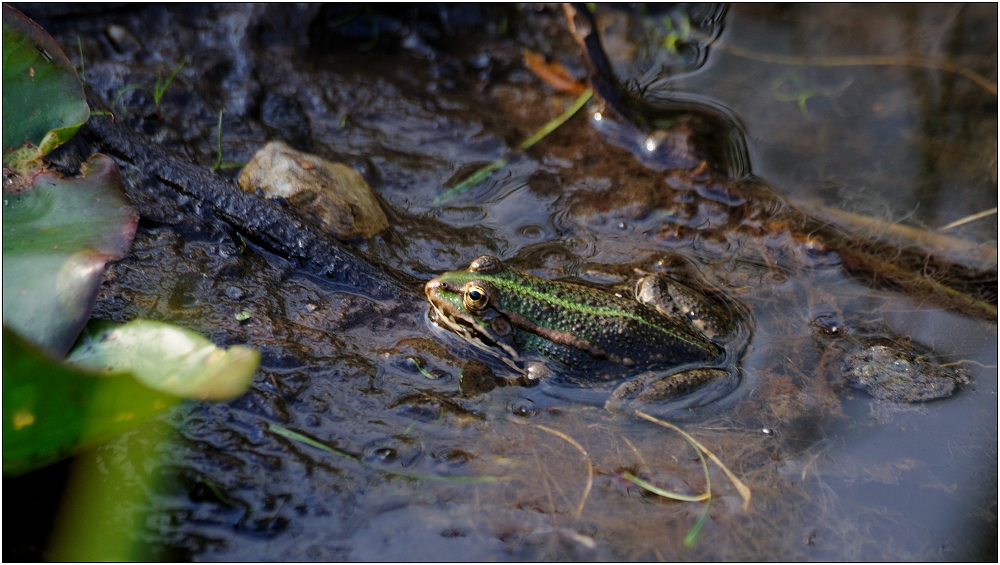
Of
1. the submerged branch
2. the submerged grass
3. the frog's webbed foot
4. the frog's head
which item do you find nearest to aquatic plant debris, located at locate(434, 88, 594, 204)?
the frog's head

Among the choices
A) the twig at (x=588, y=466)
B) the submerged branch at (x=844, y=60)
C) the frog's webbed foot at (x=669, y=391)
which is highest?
the submerged branch at (x=844, y=60)

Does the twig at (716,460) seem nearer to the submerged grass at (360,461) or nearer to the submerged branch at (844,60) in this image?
the submerged grass at (360,461)

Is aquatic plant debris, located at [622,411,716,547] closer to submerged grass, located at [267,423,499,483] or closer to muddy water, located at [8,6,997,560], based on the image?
muddy water, located at [8,6,997,560]

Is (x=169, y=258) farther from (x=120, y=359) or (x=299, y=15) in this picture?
(x=299, y=15)

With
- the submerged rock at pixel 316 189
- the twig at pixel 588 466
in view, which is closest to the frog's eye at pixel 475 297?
the twig at pixel 588 466

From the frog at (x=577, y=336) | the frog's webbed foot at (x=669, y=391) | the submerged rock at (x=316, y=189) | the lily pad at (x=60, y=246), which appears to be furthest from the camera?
the submerged rock at (x=316, y=189)
